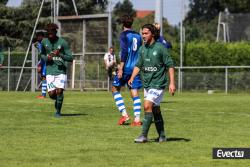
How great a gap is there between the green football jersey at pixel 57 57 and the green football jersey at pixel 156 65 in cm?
542

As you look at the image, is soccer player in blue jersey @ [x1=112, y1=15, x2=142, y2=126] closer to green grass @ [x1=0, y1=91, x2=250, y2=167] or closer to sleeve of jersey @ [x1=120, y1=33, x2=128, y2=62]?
sleeve of jersey @ [x1=120, y1=33, x2=128, y2=62]

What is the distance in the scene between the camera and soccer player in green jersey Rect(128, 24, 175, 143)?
11.8 m

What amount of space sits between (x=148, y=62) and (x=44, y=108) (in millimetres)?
9330

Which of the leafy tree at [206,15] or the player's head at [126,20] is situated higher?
the leafy tree at [206,15]

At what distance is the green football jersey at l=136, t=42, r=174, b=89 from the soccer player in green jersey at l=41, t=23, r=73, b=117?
540cm

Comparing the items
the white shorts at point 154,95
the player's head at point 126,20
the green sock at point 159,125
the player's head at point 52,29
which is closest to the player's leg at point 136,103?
the player's head at point 126,20

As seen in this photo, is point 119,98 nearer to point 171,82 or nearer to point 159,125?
point 159,125

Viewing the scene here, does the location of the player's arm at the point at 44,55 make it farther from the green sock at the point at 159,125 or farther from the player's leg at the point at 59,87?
the green sock at the point at 159,125

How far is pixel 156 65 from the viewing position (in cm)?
1191

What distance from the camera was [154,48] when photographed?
12.0 m

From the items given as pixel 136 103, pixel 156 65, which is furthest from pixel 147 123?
pixel 136 103

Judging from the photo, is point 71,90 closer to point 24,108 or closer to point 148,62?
point 24,108

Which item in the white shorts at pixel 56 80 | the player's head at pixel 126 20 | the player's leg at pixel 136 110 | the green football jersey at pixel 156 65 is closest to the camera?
the green football jersey at pixel 156 65

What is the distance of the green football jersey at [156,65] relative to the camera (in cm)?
1190
